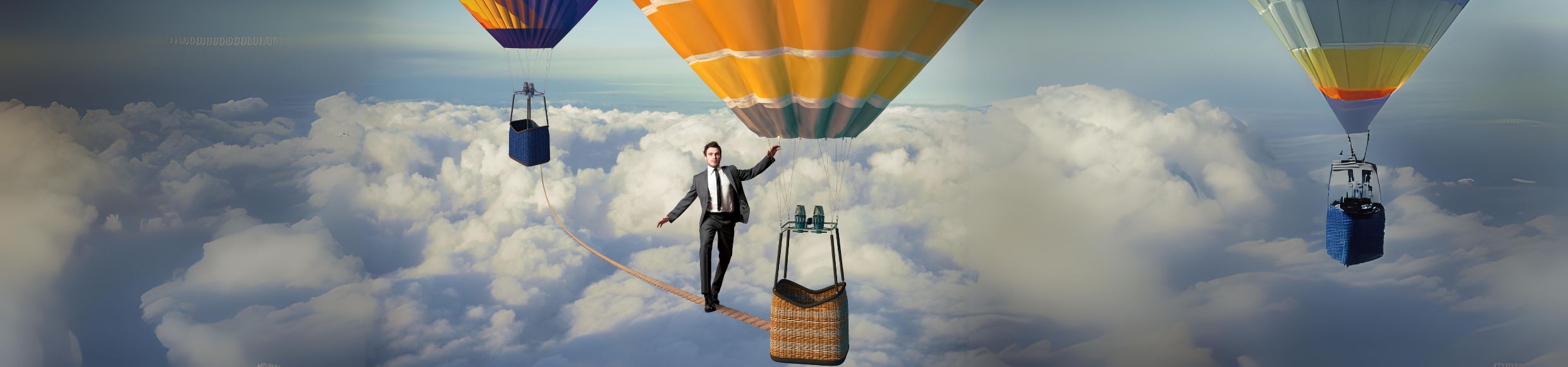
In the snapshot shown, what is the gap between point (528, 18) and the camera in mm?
5770

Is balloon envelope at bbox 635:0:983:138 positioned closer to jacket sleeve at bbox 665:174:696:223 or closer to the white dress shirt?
the white dress shirt

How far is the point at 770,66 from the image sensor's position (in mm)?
3963

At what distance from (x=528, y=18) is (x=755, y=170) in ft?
7.38

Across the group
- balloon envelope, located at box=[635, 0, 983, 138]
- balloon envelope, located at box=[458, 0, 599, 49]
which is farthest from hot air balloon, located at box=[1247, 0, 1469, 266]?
balloon envelope, located at box=[458, 0, 599, 49]

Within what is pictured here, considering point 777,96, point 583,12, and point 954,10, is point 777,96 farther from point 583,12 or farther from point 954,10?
point 583,12

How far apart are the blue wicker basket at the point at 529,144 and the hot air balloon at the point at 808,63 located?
6.71 feet

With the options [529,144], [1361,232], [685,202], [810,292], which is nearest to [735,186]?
[685,202]

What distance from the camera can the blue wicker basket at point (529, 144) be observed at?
590 cm

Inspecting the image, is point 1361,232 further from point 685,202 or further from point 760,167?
point 685,202

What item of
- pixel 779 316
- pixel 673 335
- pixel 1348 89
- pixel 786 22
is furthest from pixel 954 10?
pixel 673 335

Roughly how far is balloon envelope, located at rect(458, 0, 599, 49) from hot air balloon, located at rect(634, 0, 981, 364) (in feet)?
6.02

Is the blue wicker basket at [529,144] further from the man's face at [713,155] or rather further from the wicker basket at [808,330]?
the wicker basket at [808,330]

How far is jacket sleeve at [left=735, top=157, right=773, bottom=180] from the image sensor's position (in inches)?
162

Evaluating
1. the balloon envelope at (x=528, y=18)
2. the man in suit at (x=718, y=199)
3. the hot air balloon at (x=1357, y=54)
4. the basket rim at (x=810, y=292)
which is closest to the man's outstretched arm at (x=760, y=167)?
the man in suit at (x=718, y=199)
